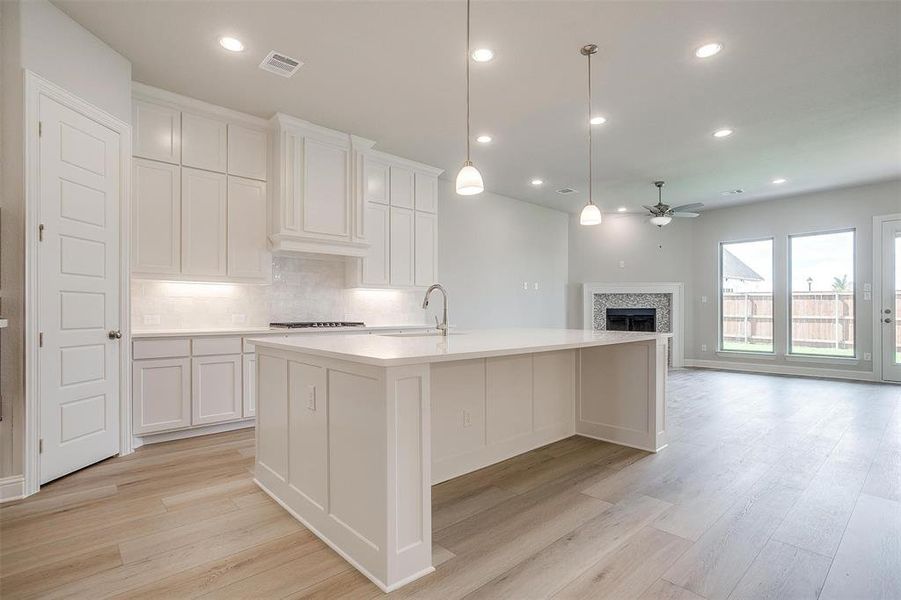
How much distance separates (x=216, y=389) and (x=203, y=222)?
1.48 meters

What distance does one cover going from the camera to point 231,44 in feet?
10.2

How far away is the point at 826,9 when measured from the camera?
2701mm

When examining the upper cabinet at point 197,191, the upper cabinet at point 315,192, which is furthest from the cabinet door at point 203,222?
the upper cabinet at point 315,192

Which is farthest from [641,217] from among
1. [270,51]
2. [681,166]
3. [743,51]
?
[270,51]

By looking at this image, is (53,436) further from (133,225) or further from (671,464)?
(671,464)

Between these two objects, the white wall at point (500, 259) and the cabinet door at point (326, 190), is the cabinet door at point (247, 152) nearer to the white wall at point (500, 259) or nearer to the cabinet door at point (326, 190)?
the cabinet door at point (326, 190)

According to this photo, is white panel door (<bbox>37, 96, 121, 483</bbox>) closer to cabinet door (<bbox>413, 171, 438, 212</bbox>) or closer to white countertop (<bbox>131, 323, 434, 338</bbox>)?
white countertop (<bbox>131, 323, 434, 338</bbox>)

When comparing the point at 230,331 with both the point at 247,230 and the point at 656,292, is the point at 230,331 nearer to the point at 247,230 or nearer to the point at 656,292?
the point at 247,230

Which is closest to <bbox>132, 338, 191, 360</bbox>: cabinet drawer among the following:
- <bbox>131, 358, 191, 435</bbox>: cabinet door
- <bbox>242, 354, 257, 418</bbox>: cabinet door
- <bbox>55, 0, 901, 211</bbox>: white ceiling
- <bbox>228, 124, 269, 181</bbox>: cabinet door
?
<bbox>131, 358, 191, 435</bbox>: cabinet door

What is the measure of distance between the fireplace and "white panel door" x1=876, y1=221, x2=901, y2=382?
122 inches

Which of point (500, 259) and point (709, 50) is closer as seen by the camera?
point (709, 50)

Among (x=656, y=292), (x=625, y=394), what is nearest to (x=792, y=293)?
(x=656, y=292)

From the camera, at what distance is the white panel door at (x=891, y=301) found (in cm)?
635

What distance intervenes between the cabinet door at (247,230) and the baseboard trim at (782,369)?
753 centimetres
